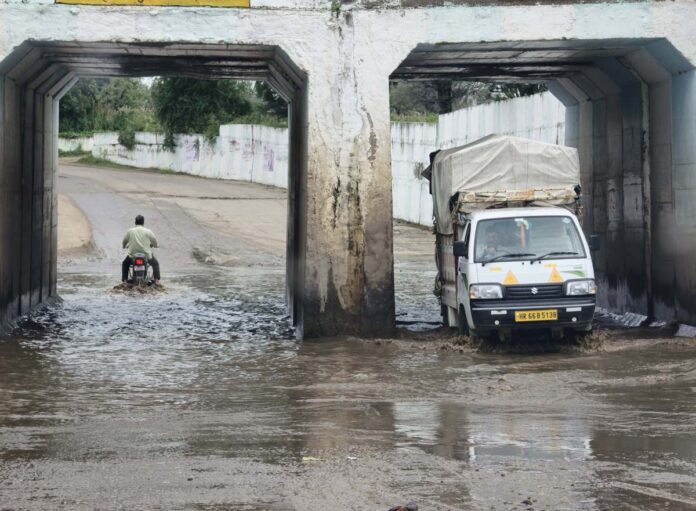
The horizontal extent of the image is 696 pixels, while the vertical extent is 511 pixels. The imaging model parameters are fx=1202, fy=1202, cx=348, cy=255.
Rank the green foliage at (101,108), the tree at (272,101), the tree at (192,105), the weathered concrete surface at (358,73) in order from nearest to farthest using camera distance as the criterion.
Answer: the weathered concrete surface at (358,73)
the tree at (192,105)
the tree at (272,101)
the green foliage at (101,108)

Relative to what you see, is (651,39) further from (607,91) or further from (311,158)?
(311,158)

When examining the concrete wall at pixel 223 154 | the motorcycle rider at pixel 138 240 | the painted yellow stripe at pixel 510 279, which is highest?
the concrete wall at pixel 223 154

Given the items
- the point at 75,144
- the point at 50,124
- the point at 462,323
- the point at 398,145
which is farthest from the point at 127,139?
the point at 462,323

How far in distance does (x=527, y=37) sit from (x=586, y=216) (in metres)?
5.62

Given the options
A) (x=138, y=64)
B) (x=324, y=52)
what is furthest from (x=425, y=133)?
(x=324, y=52)

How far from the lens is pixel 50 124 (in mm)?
22359

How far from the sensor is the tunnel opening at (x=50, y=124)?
687 inches

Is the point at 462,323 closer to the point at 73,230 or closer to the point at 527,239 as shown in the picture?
the point at 527,239

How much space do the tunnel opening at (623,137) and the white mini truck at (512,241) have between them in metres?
1.67

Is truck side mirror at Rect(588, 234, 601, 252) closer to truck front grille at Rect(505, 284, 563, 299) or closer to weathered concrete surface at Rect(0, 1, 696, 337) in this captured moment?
truck front grille at Rect(505, 284, 563, 299)

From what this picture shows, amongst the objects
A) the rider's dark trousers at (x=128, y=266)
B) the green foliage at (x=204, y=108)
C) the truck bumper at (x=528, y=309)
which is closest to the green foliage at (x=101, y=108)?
the green foliage at (x=204, y=108)

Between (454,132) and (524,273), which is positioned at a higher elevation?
(454,132)

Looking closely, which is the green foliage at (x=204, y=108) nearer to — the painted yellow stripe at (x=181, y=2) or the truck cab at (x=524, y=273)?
the painted yellow stripe at (x=181, y=2)

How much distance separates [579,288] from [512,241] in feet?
3.66
